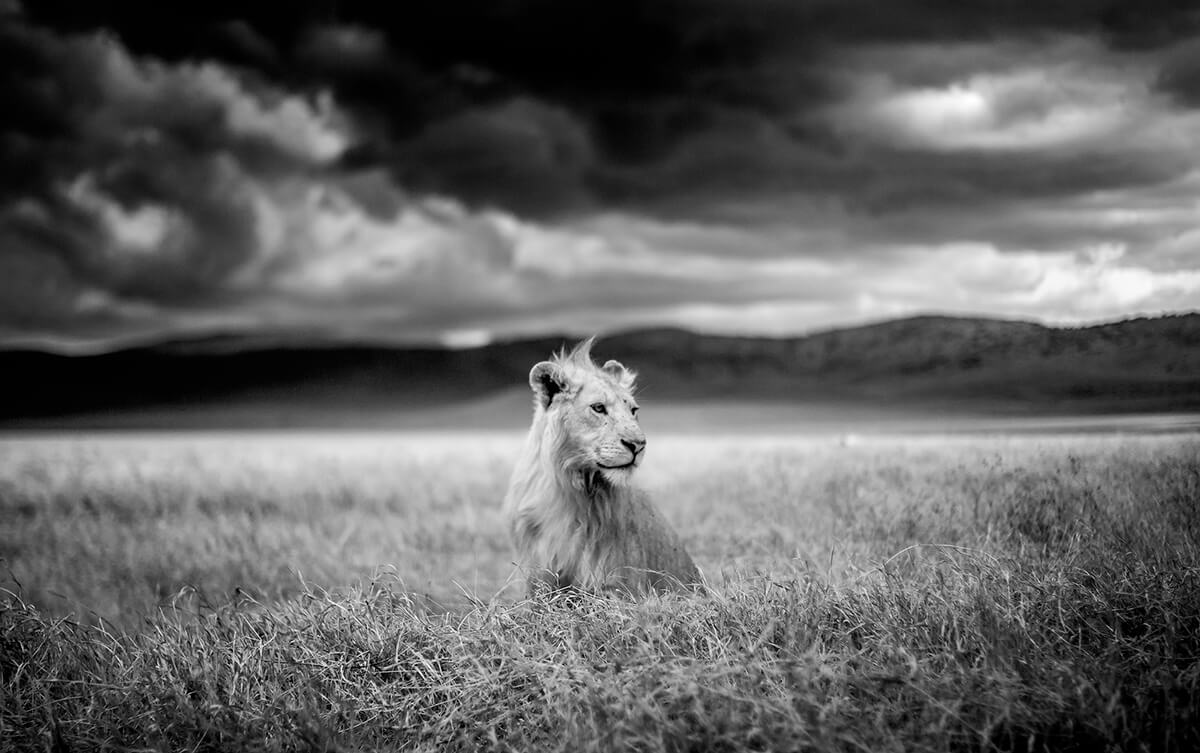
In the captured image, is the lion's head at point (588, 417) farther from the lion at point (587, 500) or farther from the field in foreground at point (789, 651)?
the field in foreground at point (789, 651)

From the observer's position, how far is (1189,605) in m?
5.42

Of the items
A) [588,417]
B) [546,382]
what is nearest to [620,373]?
[546,382]

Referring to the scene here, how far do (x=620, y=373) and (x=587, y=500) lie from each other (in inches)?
58.4

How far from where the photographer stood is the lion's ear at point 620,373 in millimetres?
8031

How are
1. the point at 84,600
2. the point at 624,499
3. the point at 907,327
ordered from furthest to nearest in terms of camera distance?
the point at 907,327 → the point at 84,600 → the point at 624,499

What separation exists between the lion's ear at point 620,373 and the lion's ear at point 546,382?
47 cm

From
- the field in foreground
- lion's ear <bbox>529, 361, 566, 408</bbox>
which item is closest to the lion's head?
lion's ear <bbox>529, 361, 566, 408</bbox>

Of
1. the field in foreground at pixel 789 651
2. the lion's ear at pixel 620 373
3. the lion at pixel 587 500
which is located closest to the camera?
the field in foreground at pixel 789 651

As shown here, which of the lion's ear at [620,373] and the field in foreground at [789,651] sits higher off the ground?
the lion's ear at [620,373]

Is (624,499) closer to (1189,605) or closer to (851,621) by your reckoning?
(851,621)

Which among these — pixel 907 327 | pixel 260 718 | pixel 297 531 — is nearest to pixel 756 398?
pixel 907 327

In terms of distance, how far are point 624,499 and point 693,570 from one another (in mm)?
1012

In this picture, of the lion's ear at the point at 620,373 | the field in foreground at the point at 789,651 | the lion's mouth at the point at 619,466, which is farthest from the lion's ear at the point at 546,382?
the field in foreground at the point at 789,651

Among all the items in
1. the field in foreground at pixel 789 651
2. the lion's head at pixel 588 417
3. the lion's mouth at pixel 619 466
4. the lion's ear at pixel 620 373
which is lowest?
the field in foreground at pixel 789 651
